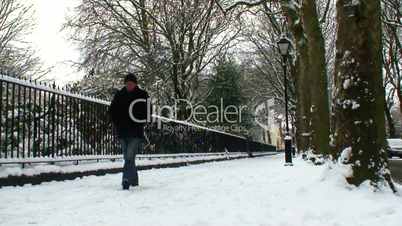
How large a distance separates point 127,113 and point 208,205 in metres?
3.14

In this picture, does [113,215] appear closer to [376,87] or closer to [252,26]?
[376,87]

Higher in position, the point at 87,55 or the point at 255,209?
the point at 87,55

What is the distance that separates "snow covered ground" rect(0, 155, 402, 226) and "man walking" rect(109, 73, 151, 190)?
1.50ft

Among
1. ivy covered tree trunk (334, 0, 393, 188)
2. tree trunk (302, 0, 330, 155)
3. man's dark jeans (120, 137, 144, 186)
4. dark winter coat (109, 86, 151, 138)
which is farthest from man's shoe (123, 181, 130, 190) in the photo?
tree trunk (302, 0, 330, 155)

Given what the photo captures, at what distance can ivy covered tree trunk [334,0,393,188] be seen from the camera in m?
6.76

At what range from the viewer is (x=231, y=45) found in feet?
114

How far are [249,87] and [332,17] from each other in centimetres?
1620

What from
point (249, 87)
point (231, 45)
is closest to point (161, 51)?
point (231, 45)

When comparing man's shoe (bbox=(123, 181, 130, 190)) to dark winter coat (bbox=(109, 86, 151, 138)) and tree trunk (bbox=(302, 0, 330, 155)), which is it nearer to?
dark winter coat (bbox=(109, 86, 151, 138))

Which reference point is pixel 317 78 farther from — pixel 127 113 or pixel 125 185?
pixel 125 185

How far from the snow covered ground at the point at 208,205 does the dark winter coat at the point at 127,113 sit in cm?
100


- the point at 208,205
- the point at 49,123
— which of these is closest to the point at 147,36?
the point at 49,123

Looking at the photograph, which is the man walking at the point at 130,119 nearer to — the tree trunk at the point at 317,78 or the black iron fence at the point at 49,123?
the black iron fence at the point at 49,123

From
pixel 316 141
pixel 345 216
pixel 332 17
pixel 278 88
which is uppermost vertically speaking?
pixel 332 17
